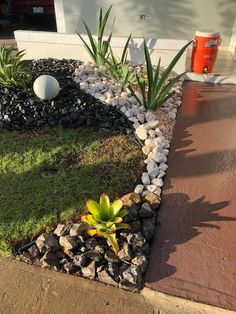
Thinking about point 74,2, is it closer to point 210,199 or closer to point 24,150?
point 24,150

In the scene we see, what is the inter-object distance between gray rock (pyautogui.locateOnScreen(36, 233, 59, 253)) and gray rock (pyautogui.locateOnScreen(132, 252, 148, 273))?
57 centimetres

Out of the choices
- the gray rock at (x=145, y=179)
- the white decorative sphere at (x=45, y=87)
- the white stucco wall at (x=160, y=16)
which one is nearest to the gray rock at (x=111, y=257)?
the gray rock at (x=145, y=179)

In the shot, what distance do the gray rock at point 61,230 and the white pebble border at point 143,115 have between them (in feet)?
2.25

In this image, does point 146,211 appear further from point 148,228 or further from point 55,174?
point 55,174

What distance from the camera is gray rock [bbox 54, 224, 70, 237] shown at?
223 centimetres

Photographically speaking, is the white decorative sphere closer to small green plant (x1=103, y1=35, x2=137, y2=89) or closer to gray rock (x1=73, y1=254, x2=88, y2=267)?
small green plant (x1=103, y1=35, x2=137, y2=89)

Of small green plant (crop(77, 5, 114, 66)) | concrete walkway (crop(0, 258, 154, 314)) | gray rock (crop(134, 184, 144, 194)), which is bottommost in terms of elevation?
concrete walkway (crop(0, 258, 154, 314))

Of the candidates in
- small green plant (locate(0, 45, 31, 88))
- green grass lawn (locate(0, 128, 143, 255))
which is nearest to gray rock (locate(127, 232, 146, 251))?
green grass lawn (locate(0, 128, 143, 255))

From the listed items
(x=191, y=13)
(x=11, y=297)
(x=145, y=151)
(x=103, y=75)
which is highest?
(x=191, y=13)

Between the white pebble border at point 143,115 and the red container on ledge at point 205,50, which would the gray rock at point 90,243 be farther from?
the red container on ledge at point 205,50

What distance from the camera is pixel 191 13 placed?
5289 millimetres

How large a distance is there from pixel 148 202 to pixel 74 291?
91 cm

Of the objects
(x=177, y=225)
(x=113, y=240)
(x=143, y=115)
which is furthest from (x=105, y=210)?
(x=143, y=115)

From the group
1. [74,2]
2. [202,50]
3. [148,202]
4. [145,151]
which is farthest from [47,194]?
[74,2]
